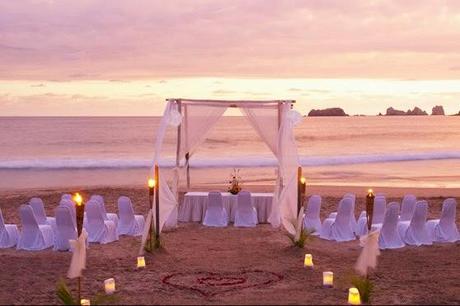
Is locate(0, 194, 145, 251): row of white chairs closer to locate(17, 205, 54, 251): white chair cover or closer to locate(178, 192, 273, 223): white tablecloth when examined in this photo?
locate(17, 205, 54, 251): white chair cover

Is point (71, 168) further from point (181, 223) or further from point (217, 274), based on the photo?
point (217, 274)

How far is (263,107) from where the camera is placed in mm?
14727

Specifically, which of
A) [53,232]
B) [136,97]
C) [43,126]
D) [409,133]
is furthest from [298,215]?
[43,126]

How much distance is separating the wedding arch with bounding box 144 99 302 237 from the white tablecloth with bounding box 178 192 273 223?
0.40 m

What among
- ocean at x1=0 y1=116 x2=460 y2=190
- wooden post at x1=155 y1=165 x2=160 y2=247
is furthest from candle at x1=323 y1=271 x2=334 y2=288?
ocean at x1=0 y1=116 x2=460 y2=190

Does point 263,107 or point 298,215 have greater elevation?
point 263,107

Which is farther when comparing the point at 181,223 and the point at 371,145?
the point at 371,145

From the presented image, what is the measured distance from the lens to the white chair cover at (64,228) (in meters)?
11.7

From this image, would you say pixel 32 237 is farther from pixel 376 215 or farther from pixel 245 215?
pixel 376 215

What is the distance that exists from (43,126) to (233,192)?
65491 millimetres

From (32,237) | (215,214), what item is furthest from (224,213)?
(32,237)

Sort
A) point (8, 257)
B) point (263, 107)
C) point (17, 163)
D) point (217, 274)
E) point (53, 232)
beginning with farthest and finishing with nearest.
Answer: point (17, 163)
point (263, 107)
point (53, 232)
point (8, 257)
point (217, 274)

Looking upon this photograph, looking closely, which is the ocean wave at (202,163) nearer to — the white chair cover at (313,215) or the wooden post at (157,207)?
the white chair cover at (313,215)

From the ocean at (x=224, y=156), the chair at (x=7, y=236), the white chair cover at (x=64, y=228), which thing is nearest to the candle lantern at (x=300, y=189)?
the white chair cover at (x=64, y=228)
